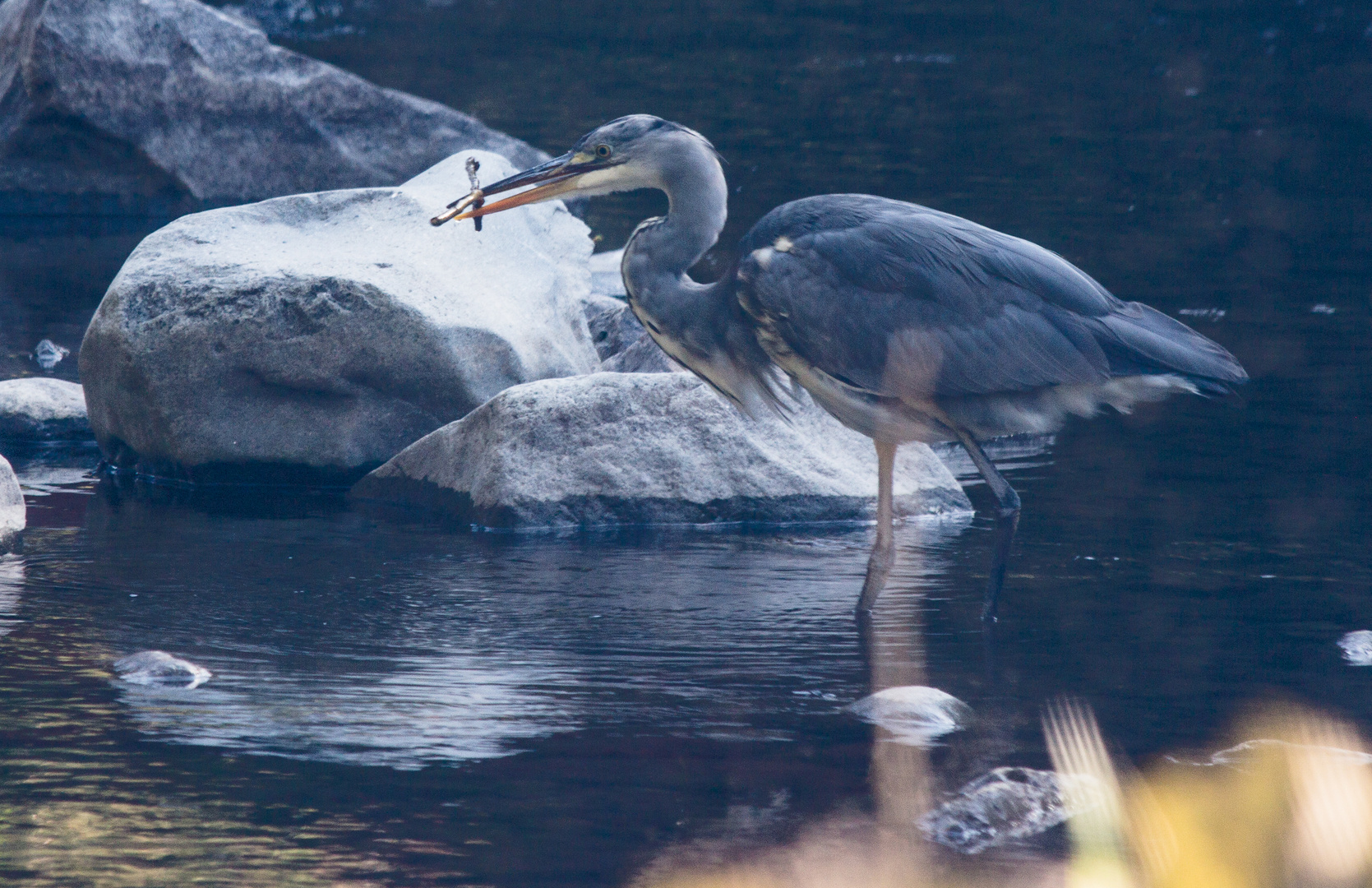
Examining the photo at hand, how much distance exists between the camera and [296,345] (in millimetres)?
7188

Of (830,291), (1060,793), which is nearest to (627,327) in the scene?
(830,291)

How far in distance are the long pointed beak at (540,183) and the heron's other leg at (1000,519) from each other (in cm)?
163

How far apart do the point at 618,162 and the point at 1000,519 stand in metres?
1.84

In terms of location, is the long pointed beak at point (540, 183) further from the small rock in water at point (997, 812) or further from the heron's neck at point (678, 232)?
the small rock in water at point (997, 812)

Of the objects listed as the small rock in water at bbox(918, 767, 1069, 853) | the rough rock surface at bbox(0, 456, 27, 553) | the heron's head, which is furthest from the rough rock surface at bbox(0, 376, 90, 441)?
the small rock in water at bbox(918, 767, 1069, 853)

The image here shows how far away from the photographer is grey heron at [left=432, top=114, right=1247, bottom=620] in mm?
5824

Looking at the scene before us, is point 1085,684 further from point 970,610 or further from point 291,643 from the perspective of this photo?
point 291,643

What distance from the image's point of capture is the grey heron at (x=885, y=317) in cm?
582

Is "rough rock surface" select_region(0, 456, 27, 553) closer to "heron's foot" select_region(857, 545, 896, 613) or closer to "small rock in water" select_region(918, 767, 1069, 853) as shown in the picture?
"heron's foot" select_region(857, 545, 896, 613)

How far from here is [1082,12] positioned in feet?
84.6

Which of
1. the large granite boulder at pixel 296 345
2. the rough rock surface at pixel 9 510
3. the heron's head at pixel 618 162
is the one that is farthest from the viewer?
the large granite boulder at pixel 296 345

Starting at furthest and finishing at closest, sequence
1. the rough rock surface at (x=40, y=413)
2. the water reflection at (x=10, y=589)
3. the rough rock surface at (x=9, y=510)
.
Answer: the rough rock surface at (x=40, y=413) → the rough rock surface at (x=9, y=510) → the water reflection at (x=10, y=589)

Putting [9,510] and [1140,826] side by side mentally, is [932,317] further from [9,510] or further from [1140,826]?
[9,510]

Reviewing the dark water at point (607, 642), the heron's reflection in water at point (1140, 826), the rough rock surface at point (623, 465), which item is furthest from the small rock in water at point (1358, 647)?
the rough rock surface at point (623, 465)
